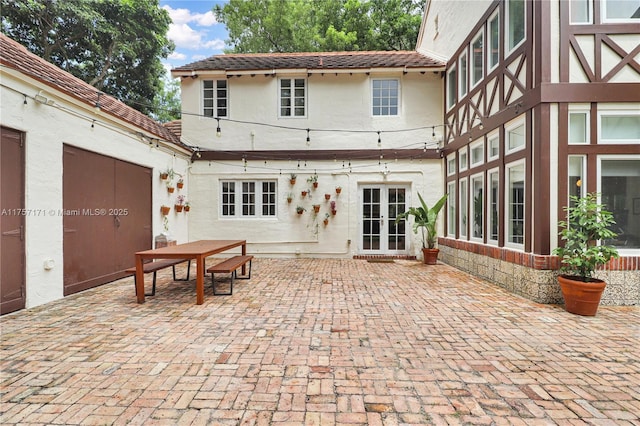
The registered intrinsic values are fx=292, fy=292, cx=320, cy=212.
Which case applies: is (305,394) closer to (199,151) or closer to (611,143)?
(611,143)

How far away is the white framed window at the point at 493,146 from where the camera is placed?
19.3 ft

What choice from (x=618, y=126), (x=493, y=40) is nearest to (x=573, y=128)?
(x=618, y=126)

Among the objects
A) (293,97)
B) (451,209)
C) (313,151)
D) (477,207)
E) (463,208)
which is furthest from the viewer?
(293,97)

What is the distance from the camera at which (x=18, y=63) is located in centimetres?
412

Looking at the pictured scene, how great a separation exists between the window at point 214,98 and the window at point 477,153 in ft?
23.8

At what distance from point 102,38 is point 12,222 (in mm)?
15898

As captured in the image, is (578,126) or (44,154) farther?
(578,126)

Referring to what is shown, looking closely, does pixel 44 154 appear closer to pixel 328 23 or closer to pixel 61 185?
pixel 61 185

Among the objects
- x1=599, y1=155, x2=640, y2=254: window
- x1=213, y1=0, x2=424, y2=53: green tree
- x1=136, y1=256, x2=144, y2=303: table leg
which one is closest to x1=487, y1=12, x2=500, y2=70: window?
x1=599, y1=155, x2=640, y2=254: window

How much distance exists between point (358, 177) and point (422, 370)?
6884 mm

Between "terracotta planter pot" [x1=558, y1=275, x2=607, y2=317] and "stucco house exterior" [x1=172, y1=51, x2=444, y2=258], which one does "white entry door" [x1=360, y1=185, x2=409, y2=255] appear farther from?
"terracotta planter pot" [x1=558, y1=275, x2=607, y2=317]

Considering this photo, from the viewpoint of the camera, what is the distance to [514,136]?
17.6 feet

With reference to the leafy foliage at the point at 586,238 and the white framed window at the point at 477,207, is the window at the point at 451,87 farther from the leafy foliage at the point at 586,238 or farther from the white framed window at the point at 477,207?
the leafy foliage at the point at 586,238

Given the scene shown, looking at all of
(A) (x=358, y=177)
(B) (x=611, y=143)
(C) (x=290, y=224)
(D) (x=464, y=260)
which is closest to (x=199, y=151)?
(C) (x=290, y=224)
